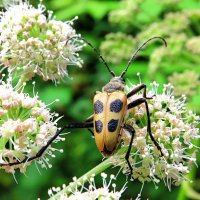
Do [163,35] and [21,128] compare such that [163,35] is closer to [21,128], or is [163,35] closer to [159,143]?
[159,143]

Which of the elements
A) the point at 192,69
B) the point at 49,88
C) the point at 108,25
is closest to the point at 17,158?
the point at 192,69

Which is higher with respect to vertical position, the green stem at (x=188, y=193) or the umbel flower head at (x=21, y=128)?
the umbel flower head at (x=21, y=128)

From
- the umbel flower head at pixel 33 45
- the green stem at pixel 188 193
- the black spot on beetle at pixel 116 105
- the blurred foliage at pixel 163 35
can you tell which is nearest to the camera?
the black spot on beetle at pixel 116 105

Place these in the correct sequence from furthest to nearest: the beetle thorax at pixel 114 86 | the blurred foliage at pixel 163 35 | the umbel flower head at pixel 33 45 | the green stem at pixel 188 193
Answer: the green stem at pixel 188 193, the blurred foliage at pixel 163 35, the umbel flower head at pixel 33 45, the beetle thorax at pixel 114 86

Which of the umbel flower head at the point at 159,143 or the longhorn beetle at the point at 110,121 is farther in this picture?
the umbel flower head at the point at 159,143

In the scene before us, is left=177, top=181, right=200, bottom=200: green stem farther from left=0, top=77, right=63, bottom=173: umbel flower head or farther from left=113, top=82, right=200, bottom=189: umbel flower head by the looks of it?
left=0, top=77, right=63, bottom=173: umbel flower head

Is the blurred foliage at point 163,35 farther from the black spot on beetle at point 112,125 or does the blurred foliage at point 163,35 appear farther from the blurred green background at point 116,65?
the black spot on beetle at point 112,125

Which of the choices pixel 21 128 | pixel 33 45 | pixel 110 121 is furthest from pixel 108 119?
pixel 33 45

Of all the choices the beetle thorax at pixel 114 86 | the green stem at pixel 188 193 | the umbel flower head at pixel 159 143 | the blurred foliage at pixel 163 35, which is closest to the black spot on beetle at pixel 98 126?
the umbel flower head at pixel 159 143
